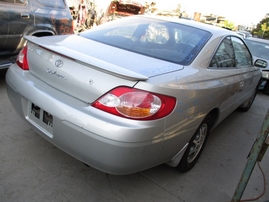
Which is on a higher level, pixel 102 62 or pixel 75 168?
A: pixel 102 62

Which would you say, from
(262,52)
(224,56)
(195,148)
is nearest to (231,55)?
(224,56)

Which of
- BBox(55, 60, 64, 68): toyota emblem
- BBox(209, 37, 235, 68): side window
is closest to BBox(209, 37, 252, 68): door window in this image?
BBox(209, 37, 235, 68): side window

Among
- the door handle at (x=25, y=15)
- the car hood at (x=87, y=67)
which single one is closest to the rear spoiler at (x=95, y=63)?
the car hood at (x=87, y=67)

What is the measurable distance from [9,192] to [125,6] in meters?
15.5

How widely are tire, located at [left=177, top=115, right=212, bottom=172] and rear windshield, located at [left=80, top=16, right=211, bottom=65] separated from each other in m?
0.75

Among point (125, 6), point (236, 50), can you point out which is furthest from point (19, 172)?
point (125, 6)

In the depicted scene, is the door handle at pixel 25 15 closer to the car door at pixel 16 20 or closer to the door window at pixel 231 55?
the car door at pixel 16 20

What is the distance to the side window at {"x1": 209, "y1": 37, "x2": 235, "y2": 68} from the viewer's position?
265 centimetres

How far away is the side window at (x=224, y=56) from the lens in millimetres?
2653

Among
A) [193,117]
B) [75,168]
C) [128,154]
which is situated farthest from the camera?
[75,168]

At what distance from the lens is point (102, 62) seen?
73.0 inches

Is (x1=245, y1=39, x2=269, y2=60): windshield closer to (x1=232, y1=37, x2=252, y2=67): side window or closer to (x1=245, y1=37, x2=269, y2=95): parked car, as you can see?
(x1=245, y1=37, x2=269, y2=95): parked car

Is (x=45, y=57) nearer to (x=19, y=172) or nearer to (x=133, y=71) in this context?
(x=133, y=71)

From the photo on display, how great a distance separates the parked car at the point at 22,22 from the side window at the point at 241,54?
3.41m
